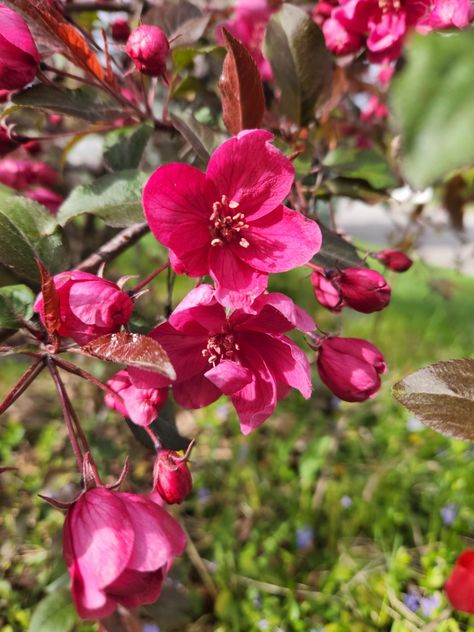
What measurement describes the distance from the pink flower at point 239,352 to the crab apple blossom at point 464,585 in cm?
30

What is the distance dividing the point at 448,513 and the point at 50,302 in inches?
51.6

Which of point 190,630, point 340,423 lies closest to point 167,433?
point 190,630

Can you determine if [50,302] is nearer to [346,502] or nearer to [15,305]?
[15,305]

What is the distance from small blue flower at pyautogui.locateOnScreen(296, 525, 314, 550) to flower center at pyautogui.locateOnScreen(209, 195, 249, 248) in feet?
3.53

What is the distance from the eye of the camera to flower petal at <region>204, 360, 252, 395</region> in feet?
1.96

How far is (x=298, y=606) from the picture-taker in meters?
1.43

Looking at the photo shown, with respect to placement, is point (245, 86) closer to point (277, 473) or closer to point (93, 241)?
point (93, 241)

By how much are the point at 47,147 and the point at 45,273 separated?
107 cm

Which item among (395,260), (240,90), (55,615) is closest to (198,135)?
(240,90)

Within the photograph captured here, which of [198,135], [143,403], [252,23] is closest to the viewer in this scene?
[143,403]

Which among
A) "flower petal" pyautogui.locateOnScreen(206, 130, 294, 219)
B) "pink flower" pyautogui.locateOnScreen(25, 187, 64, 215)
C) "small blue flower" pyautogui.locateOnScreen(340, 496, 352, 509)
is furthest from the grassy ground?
"flower petal" pyautogui.locateOnScreen(206, 130, 294, 219)

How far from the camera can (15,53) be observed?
2.23ft

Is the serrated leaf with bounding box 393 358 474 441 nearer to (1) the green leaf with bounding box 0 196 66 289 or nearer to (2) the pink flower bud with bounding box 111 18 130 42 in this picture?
(1) the green leaf with bounding box 0 196 66 289

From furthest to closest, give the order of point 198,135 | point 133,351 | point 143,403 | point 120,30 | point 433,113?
point 120,30 → point 198,135 → point 143,403 → point 133,351 → point 433,113
